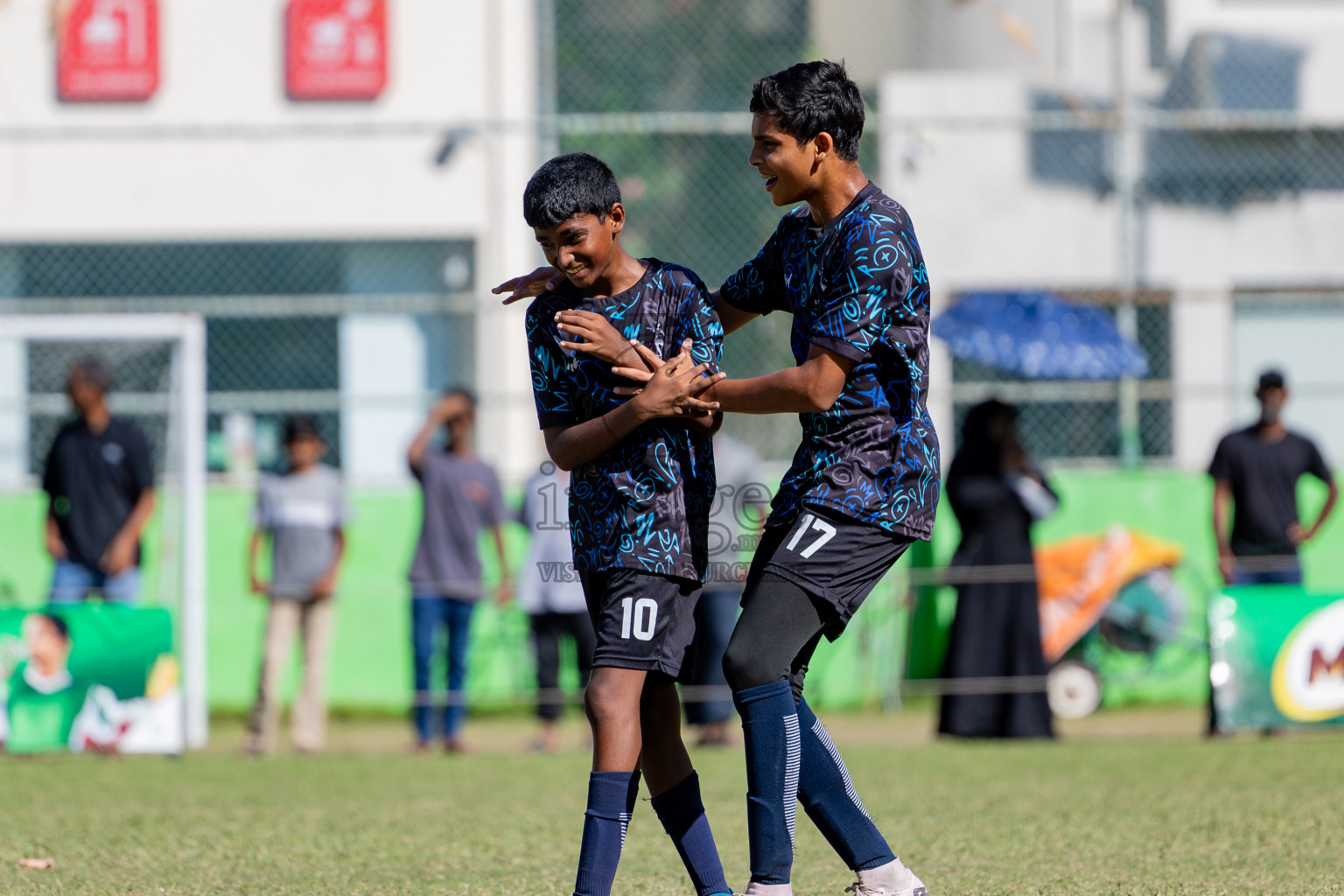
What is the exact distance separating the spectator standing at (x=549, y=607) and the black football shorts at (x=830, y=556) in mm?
5311

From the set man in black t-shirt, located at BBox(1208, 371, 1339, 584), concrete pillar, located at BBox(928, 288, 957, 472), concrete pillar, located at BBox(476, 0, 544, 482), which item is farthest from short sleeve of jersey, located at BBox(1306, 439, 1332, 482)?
concrete pillar, located at BBox(476, 0, 544, 482)

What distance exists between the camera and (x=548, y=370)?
3773 mm

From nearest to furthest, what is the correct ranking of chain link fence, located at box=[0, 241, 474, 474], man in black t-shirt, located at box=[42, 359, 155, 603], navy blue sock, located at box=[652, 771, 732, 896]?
1. navy blue sock, located at box=[652, 771, 732, 896]
2. man in black t-shirt, located at box=[42, 359, 155, 603]
3. chain link fence, located at box=[0, 241, 474, 474]

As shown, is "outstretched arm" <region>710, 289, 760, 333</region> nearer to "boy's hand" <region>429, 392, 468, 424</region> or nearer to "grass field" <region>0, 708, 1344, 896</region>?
"grass field" <region>0, 708, 1344, 896</region>

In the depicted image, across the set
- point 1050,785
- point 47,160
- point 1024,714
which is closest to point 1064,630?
point 1024,714

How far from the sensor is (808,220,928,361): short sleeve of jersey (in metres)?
3.55

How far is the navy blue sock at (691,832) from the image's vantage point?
3.77 m

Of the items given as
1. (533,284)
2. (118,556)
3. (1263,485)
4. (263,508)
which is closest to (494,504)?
(263,508)

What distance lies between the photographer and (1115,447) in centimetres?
1169

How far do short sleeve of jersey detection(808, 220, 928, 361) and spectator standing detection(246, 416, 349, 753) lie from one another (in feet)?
20.1

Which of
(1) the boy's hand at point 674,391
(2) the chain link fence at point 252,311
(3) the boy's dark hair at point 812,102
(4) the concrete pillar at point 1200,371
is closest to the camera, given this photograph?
(1) the boy's hand at point 674,391

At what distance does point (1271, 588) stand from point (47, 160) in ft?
32.4

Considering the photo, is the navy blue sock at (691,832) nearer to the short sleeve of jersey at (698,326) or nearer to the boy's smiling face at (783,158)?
the short sleeve of jersey at (698,326)

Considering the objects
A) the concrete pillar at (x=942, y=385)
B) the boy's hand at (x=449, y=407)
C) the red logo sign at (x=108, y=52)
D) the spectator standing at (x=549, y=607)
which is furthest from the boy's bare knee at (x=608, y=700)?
the red logo sign at (x=108, y=52)
